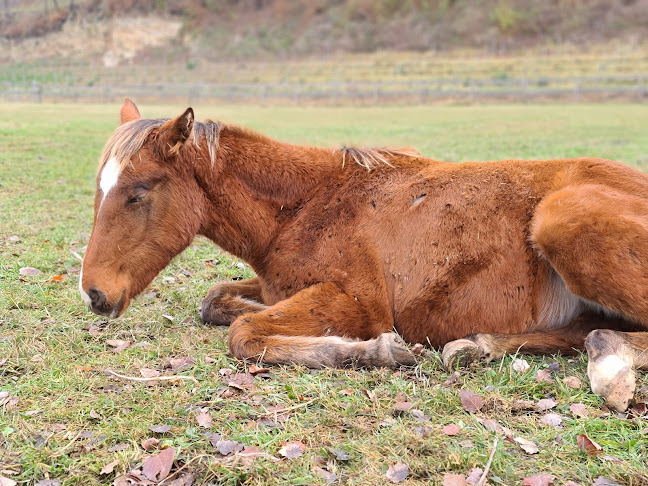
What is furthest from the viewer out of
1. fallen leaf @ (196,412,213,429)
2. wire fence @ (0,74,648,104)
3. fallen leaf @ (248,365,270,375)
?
wire fence @ (0,74,648,104)

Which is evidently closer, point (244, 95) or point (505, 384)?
point (505, 384)

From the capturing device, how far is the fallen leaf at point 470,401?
137 inches

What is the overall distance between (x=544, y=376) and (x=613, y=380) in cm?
47

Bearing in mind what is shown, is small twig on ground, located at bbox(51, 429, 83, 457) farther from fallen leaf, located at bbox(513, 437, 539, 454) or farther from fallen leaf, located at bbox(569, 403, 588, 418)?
fallen leaf, located at bbox(569, 403, 588, 418)

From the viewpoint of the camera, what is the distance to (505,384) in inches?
151

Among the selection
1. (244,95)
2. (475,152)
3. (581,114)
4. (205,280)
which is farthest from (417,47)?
(205,280)

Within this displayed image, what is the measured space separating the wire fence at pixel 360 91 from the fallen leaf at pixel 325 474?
1692 inches

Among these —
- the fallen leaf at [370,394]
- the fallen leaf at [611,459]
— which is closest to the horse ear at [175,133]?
the fallen leaf at [370,394]

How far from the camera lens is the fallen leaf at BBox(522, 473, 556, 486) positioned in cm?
273

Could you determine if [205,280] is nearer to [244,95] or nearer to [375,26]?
[244,95]

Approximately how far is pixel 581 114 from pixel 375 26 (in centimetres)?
6779

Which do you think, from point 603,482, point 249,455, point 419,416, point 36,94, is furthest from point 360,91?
point 603,482

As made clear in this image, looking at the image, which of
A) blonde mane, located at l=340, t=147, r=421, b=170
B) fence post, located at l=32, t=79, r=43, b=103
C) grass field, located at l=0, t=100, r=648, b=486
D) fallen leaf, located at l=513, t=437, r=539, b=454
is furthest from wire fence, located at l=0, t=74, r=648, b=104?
fallen leaf, located at l=513, t=437, r=539, b=454

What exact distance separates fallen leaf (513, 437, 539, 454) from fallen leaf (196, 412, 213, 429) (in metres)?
1.69
